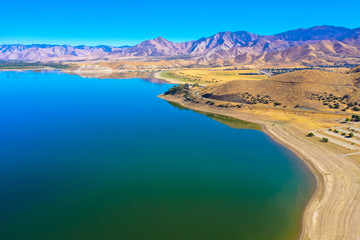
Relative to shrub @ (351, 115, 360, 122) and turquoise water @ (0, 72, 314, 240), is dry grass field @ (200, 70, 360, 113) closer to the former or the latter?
shrub @ (351, 115, 360, 122)

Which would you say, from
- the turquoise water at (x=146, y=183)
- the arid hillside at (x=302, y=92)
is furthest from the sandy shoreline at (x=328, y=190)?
the arid hillside at (x=302, y=92)

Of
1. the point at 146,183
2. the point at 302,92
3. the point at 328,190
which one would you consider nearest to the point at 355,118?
the point at 302,92

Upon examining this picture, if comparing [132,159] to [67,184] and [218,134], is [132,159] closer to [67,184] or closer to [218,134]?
[67,184]

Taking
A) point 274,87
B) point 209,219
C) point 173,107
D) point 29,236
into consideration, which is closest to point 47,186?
point 29,236

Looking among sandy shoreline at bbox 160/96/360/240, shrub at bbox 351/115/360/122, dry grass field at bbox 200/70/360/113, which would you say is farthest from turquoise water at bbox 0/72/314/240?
dry grass field at bbox 200/70/360/113

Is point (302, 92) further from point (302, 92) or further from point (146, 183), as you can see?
point (146, 183)

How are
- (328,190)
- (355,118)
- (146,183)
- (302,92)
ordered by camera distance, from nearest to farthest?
(328,190), (146,183), (355,118), (302,92)

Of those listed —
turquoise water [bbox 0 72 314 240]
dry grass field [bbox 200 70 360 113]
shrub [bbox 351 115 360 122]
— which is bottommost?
turquoise water [bbox 0 72 314 240]
